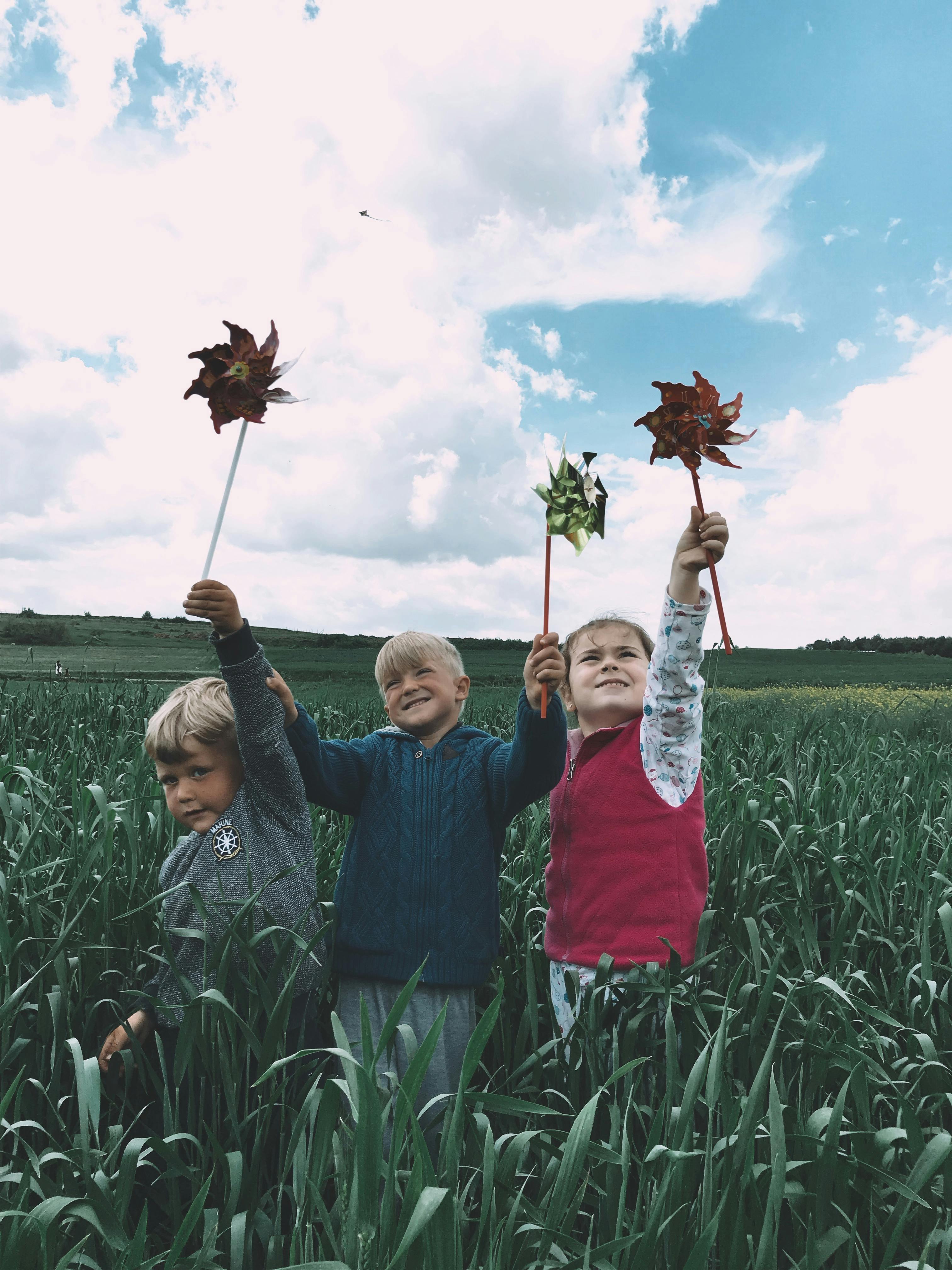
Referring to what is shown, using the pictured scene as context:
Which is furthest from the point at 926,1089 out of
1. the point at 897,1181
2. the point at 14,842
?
the point at 14,842

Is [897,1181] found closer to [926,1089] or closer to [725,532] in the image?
[926,1089]

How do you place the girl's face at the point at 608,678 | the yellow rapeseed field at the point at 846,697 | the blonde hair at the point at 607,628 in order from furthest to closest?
the yellow rapeseed field at the point at 846,697 → the blonde hair at the point at 607,628 → the girl's face at the point at 608,678

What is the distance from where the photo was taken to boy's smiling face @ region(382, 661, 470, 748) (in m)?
2.20

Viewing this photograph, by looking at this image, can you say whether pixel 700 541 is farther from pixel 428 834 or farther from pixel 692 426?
pixel 428 834

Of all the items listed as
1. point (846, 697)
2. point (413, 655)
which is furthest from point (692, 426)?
point (846, 697)

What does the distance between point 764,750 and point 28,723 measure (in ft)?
16.2

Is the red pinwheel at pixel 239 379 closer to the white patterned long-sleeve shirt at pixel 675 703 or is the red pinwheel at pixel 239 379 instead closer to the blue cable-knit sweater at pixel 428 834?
the blue cable-knit sweater at pixel 428 834

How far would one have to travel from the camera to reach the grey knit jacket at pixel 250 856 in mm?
1943

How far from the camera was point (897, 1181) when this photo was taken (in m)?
1.43

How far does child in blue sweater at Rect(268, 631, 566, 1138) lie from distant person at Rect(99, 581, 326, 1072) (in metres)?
0.09

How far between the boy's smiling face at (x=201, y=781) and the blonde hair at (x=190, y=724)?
0.01 m

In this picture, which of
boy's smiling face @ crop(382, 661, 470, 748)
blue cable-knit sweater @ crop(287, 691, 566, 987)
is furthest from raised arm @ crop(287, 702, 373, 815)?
boy's smiling face @ crop(382, 661, 470, 748)

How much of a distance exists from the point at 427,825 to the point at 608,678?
64 centimetres

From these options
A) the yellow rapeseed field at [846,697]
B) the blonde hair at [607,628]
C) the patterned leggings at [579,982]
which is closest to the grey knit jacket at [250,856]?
the patterned leggings at [579,982]
